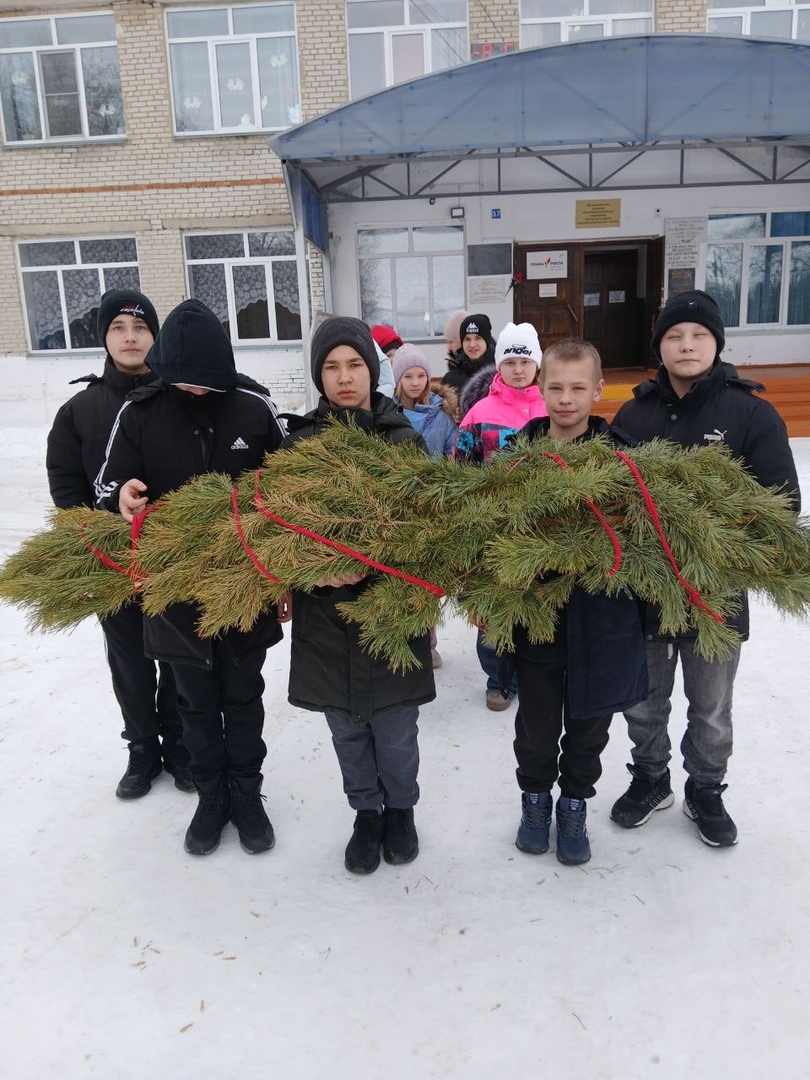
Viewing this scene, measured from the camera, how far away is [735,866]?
2.04 meters

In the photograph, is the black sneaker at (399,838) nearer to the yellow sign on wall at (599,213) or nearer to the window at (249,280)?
the window at (249,280)

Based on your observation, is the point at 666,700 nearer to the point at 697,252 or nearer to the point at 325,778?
the point at 325,778

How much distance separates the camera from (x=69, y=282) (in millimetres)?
11617

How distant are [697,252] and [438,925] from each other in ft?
36.5

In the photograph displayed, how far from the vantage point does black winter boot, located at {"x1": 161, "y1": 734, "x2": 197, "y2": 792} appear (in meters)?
2.50

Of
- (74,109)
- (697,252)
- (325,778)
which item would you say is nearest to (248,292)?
(74,109)

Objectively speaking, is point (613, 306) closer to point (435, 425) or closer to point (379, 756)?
point (435, 425)

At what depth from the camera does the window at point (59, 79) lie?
1100 centimetres

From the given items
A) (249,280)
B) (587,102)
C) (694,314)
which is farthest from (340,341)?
(249,280)

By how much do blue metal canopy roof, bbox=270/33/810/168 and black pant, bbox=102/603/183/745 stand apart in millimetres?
6734

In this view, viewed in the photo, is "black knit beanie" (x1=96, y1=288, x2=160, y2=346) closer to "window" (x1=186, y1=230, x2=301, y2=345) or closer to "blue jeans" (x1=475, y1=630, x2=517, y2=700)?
"blue jeans" (x1=475, y1=630, x2=517, y2=700)

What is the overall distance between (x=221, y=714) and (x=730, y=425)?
1.64 metres

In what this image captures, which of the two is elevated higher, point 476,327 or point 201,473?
point 476,327

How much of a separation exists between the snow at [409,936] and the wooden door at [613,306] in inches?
417
